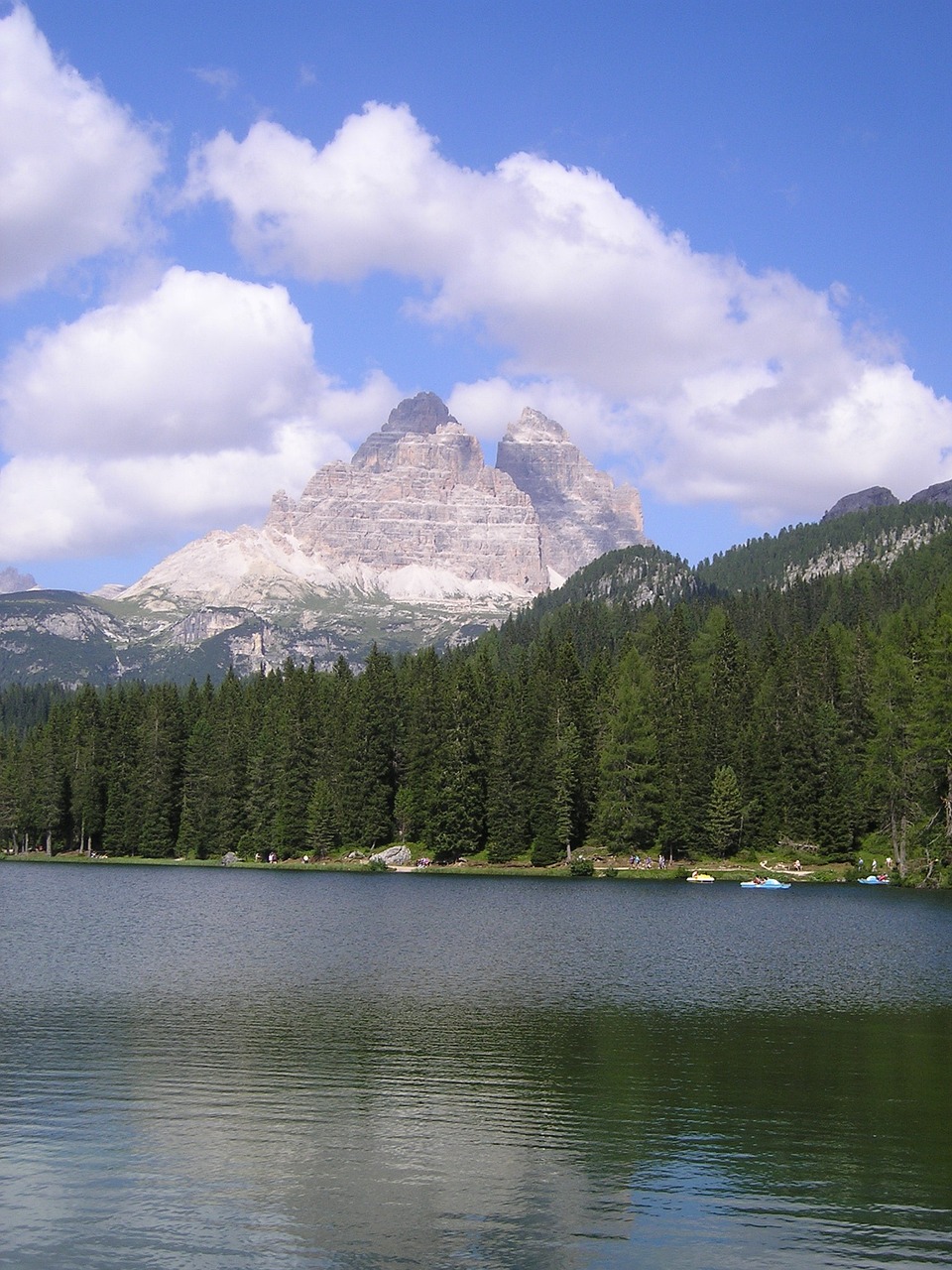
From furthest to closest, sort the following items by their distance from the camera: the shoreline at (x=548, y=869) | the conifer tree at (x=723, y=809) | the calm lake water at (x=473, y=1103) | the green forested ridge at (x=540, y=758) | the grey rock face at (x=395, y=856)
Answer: the grey rock face at (x=395, y=856) → the conifer tree at (x=723, y=809) → the green forested ridge at (x=540, y=758) → the shoreline at (x=548, y=869) → the calm lake water at (x=473, y=1103)

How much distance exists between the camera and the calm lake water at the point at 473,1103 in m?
24.8

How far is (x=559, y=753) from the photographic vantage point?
145875 mm

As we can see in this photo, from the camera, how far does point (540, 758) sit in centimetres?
14700

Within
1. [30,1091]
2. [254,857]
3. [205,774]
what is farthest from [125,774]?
[30,1091]

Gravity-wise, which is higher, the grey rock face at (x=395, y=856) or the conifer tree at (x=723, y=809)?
the conifer tree at (x=723, y=809)

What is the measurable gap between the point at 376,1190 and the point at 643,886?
94.2 m

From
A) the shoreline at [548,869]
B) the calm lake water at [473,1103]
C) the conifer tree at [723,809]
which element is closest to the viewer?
the calm lake water at [473,1103]

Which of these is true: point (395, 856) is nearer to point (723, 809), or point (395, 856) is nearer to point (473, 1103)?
point (723, 809)

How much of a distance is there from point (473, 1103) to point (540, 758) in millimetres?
112553

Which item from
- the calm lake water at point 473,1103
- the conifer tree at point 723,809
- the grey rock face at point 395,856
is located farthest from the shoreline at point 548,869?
the calm lake water at point 473,1103

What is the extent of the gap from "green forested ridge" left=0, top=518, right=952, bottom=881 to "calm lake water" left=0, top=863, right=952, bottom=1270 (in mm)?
65060

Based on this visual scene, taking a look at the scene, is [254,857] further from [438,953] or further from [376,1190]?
[376,1190]

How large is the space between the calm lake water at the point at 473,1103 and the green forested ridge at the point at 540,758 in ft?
213

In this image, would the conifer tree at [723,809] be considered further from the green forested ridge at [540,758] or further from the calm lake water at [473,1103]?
the calm lake water at [473,1103]
